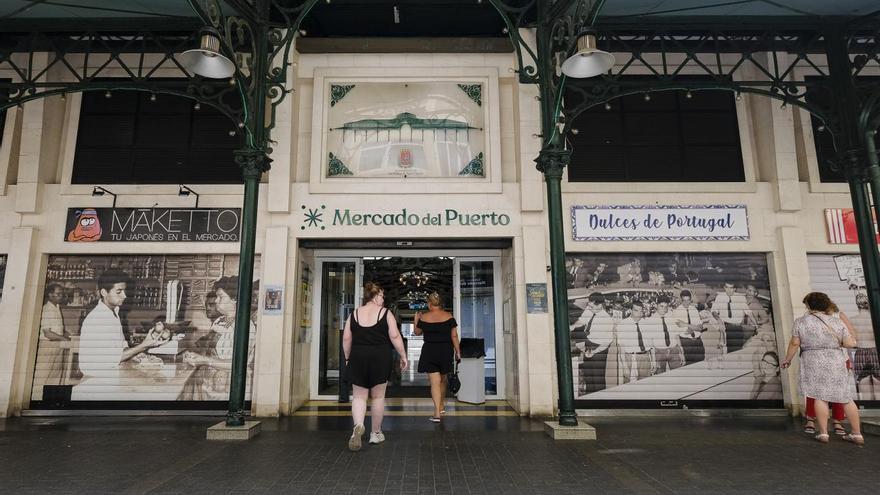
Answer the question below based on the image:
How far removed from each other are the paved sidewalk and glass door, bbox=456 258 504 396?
2750 mm

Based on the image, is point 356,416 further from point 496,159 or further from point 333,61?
point 333,61

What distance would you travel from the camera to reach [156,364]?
7832mm

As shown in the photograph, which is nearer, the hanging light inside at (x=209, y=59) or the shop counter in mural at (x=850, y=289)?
the hanging light inside at (x=209, y=59)

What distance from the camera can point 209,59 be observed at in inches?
222

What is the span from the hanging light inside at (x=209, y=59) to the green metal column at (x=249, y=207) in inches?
18.9

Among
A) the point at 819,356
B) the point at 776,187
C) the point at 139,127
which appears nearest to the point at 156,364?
the point at 139,127

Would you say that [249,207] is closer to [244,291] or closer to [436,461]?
[244,291]

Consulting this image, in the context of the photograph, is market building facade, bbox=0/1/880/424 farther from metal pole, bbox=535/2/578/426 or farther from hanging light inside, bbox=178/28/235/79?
hanging light inside, bbox=178/28/235/79

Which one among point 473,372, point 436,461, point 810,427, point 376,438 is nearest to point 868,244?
point 810,427

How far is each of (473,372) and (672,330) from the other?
11.2ft

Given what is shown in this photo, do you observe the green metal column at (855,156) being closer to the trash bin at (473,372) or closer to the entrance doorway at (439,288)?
the entrance doorway at (439,288)

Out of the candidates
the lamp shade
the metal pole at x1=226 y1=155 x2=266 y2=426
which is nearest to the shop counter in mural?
the lamp shade

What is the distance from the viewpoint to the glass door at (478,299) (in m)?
9.09

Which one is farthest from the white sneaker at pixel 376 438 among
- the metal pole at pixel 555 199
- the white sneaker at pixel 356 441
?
the metal pole at pixel 555 199
